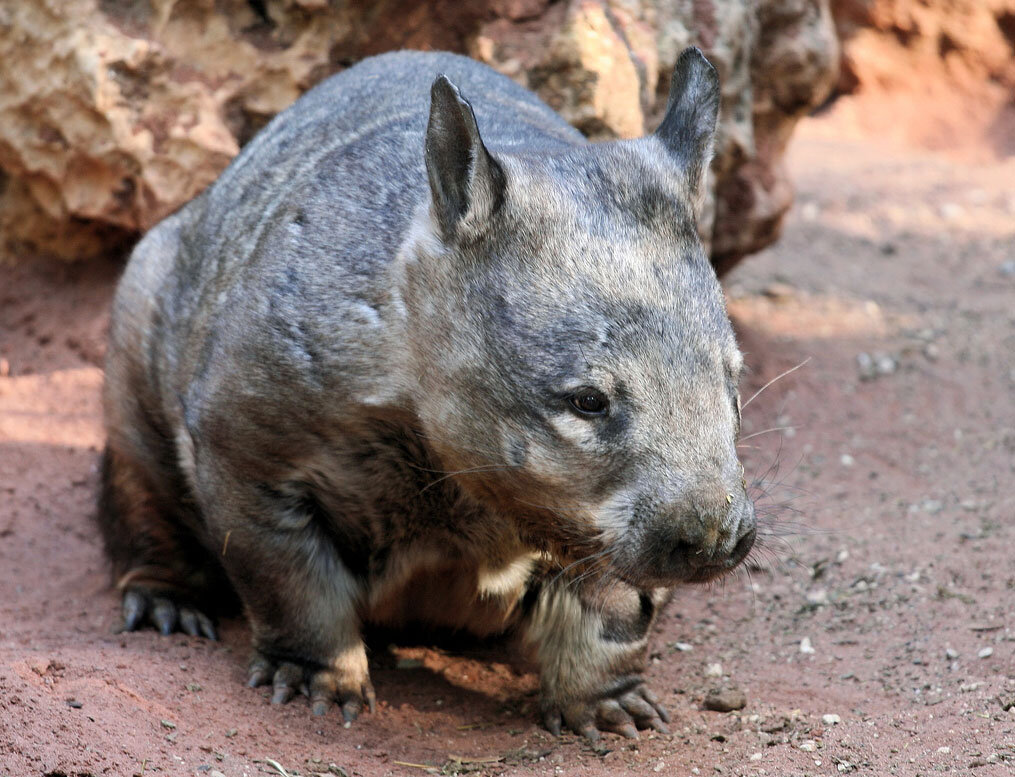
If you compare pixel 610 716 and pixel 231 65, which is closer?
pixel 610 716

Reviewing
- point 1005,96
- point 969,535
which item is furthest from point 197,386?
point 1005,96

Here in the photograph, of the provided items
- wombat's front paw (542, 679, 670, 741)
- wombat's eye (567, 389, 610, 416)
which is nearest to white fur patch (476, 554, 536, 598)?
wombat's front paw (542, 679, 670, 741)

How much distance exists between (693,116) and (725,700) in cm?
181

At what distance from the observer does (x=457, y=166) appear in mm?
3326

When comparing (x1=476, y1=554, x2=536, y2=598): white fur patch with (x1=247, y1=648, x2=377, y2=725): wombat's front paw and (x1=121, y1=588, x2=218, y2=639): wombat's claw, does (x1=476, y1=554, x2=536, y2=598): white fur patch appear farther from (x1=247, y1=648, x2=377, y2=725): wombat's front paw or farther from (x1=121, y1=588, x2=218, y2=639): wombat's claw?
(x1=121, y1=588, x2=218, y2=639): wombat's claw

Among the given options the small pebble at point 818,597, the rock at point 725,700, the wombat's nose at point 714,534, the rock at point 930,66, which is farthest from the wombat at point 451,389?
the rock at point 930,66

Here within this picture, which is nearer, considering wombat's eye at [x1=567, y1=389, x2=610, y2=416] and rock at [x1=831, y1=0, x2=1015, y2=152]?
wombat's eye at [x1=567, y1=389, x2=610, y2=416]

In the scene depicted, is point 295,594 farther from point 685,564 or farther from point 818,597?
point 818,597

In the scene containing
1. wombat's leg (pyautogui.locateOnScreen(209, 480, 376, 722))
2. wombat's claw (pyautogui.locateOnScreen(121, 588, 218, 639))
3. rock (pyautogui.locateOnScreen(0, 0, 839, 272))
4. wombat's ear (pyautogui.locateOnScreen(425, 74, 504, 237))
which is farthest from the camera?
rock (pyautogui.locateOnScreen(0, 0, 839, 272))

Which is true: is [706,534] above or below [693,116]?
below

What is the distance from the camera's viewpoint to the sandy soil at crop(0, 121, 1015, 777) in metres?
3.55

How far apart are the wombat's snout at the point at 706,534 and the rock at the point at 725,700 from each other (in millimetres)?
1003

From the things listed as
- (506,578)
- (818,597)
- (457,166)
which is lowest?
(818,597)

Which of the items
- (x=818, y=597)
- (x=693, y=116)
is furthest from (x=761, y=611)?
(x=693, y=116)
